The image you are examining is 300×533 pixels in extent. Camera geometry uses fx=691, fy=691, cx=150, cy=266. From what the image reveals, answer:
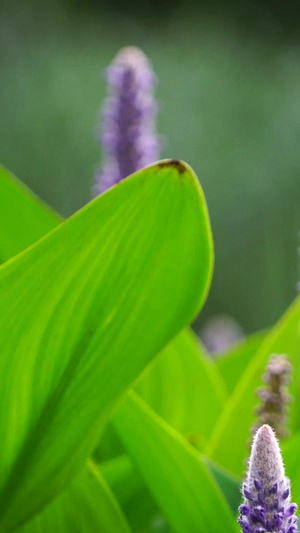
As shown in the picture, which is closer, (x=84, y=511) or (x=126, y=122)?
(x=84, y=511)

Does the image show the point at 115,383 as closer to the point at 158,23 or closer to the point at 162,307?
the point at 162,307

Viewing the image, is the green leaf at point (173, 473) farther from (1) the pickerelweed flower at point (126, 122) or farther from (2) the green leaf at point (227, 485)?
(1) the pickerelweed flower at point (126, 122)

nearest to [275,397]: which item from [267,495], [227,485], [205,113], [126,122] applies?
[227,485]

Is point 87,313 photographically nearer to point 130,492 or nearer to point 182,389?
point 130,492

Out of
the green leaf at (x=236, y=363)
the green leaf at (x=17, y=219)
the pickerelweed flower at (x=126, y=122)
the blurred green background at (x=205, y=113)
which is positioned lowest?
the green leaf at (x=236, y=363)

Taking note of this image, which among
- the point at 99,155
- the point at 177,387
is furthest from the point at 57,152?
the point at 177,387

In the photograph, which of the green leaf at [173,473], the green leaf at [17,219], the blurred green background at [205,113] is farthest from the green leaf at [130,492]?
the blurred green background at [205,113]
